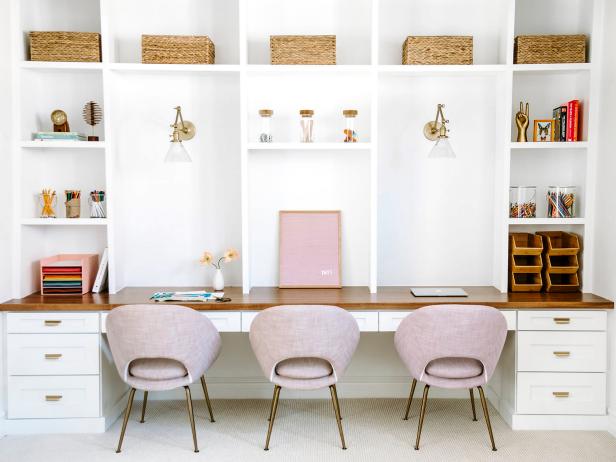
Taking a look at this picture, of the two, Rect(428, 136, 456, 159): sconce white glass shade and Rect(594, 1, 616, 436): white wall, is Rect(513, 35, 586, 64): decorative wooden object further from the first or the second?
Rect(428, 136, 456, 159): sconce white glass shade

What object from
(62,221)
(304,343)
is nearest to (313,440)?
(304,343)

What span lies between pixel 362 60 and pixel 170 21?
47.9 inches

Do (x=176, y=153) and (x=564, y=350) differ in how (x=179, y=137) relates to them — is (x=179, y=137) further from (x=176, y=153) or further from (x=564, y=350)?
(x=564, y=350)

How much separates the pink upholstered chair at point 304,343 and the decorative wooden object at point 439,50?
1.62m

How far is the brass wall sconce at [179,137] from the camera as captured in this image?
11.7 feet

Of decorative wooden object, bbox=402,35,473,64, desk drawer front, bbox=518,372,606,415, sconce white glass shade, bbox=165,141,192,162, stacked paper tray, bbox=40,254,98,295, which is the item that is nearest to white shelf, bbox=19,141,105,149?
sconce white glass shade, bbox=165,141,192,162

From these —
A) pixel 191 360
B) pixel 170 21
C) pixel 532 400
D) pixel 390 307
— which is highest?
pixel 170 21

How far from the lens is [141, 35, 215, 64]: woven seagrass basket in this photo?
3.60 m

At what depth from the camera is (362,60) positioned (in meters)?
3.84

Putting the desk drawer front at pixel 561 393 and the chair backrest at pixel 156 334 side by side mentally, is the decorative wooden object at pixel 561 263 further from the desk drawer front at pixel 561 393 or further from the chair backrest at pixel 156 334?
the chair backrest at pixel 156 334

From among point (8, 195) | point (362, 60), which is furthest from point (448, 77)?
point (8, 195)

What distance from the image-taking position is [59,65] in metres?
3.54

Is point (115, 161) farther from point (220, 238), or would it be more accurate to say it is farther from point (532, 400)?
point (532, 400)

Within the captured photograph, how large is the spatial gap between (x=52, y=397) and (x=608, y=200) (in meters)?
3.28
